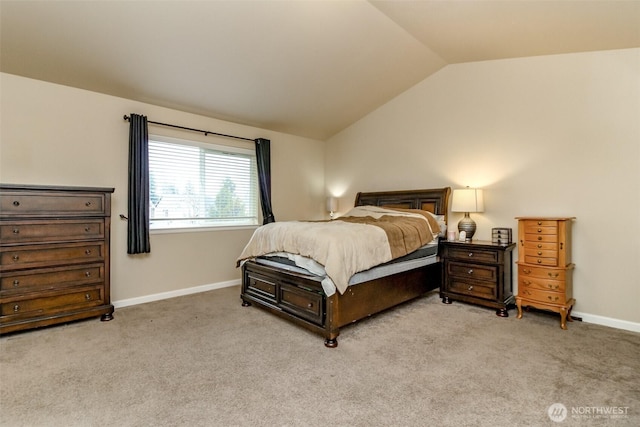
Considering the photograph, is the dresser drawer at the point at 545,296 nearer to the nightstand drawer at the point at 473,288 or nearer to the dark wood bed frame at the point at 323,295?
the nightstand drawer at the point at 473,288

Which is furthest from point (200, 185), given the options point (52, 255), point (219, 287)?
point (52, 255)

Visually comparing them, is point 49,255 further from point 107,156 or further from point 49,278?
point 107,156

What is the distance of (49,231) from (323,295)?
253cm

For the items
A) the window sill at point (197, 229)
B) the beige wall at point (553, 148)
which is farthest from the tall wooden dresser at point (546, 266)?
the window sill at point (197, 229)

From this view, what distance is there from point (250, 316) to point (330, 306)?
111cm

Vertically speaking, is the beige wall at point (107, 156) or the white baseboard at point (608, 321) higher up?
the beige wall at point (107, 156)

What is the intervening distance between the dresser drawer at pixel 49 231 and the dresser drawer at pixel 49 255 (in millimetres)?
61

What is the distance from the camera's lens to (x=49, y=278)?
9.45 ft

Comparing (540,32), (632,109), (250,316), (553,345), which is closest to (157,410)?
(250,316)

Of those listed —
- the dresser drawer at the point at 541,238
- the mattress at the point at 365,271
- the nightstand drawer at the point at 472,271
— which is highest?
the dresser drawer at the point at 541,238

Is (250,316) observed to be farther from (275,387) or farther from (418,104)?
(418,104)

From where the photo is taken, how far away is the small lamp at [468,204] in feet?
12.3

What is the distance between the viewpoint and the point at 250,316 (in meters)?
3.29

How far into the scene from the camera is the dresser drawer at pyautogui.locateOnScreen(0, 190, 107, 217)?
2.69m
